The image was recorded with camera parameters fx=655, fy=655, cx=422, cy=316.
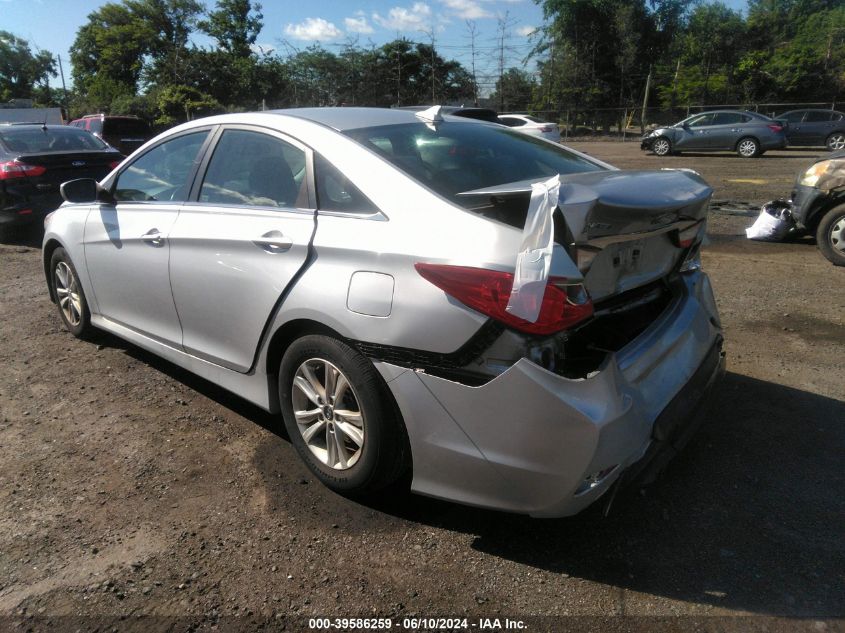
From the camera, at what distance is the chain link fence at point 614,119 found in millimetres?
38031

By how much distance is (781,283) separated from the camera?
6211 millimetres

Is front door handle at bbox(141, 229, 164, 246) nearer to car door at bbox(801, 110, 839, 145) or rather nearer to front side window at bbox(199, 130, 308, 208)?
front side window at bbox(199, 130, 308, 208)

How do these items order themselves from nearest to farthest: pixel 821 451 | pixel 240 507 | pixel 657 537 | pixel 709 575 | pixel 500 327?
pixel 500 327 < pixel 709 575 < pixel 657 537 < pixel 240 507 < pixel 821 451

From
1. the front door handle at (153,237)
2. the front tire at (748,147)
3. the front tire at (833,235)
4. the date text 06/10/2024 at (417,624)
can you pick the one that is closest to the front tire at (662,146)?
the front tire at (748,147)

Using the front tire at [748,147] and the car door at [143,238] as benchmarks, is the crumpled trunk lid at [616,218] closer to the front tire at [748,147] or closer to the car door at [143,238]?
the car door at [143,238]

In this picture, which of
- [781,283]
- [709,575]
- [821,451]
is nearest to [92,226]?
[709,575]

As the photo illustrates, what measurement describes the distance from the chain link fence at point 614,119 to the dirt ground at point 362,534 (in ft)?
120

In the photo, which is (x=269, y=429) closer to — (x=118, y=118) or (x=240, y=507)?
(x=240, y=507)

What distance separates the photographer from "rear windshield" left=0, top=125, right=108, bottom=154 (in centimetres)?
923

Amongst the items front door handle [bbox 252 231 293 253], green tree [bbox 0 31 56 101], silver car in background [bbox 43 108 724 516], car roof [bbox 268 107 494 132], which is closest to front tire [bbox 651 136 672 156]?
silver car in background [bbox 43 108 724 516]

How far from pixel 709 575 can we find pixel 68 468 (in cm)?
298

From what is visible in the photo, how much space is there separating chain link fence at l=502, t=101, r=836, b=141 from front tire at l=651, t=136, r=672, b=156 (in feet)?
46.3

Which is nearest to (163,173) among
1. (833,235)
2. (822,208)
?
(833,235)

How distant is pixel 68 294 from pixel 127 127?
57.8 ft
